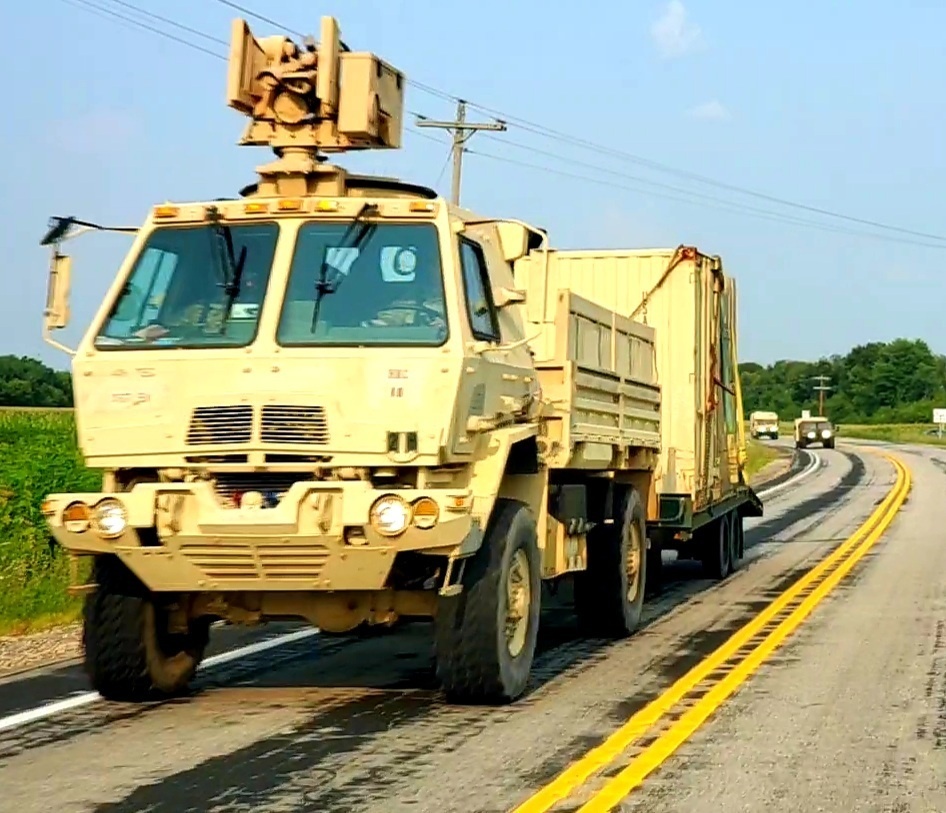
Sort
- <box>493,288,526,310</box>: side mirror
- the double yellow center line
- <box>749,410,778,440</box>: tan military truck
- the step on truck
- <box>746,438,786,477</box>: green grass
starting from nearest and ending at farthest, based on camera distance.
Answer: the double yellow center line
<box>493,288,526,310</box>: side mirror
the step on truck
<box>746,438,786,477</box>: green grass
<box>749,410,778,440</box>: tan military truck

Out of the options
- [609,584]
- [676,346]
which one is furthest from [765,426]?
[609,584]

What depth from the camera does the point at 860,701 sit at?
910 cm

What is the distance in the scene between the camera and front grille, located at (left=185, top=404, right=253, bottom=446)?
8.32 metres

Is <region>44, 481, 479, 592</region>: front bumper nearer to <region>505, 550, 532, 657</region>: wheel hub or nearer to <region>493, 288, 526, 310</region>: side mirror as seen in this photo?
<region>505, 550, 532, 657</region>: wheel hub

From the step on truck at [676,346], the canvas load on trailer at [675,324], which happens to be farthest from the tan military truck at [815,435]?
the canvas load on trailer at [675,324]

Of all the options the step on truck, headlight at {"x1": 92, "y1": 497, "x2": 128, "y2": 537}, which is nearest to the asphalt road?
headlight at {"x1": 92, "y1": 497, "x2": 128, "y2": 537}

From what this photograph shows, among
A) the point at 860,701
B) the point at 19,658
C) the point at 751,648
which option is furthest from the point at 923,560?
the point at 19,658

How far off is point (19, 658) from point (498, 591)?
13.8 feet

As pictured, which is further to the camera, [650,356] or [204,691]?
[650,356]

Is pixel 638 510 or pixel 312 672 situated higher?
pixel 638 510

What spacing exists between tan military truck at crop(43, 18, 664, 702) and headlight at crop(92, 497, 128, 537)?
1 cm

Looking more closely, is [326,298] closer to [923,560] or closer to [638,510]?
[638,510]

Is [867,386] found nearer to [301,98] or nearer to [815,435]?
[815,435]

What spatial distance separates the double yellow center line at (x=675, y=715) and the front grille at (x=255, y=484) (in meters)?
2.14
